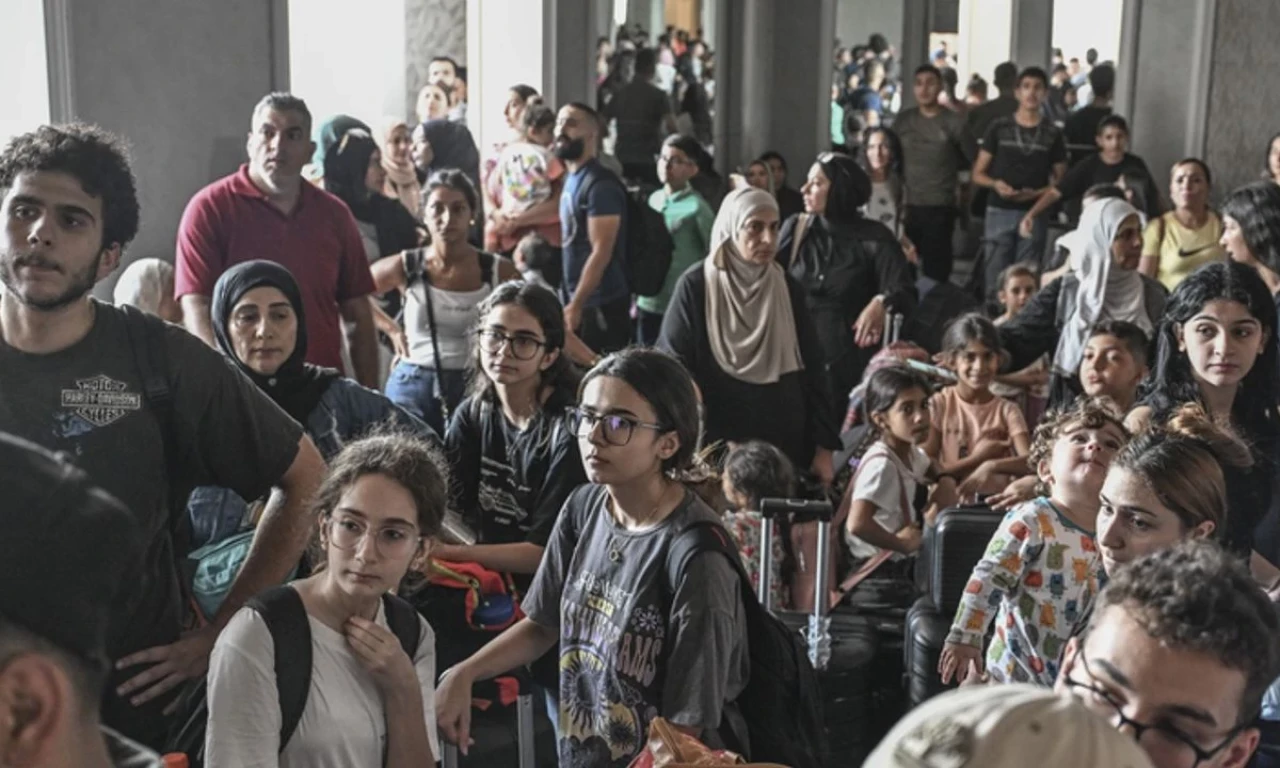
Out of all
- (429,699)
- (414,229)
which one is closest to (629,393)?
(429,699)

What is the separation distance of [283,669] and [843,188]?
5177 millimetres

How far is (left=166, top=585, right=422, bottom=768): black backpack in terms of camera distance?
107 inches

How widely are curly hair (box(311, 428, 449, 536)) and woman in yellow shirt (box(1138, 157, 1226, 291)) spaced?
20.5 feet

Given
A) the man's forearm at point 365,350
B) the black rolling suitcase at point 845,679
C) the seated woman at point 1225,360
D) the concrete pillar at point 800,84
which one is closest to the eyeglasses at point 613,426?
the black rolling suitcase at point 845,679

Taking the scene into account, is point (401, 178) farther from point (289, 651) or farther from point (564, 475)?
point (289, 651)

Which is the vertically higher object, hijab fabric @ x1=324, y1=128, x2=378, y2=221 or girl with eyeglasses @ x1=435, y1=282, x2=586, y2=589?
hijab fabric @ x1=324, y1=128, x2=378, y2=221

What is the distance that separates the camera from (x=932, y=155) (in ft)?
41.5

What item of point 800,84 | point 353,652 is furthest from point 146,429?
point 800,84

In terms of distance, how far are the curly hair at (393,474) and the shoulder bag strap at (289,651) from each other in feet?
0.79

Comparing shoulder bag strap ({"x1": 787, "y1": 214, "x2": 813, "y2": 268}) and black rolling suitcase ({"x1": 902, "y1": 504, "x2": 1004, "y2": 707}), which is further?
shoulder bag strap ({"x1": 787, "y1": 214, "x2": 813, "y2": 268})

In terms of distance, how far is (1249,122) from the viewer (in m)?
12.0

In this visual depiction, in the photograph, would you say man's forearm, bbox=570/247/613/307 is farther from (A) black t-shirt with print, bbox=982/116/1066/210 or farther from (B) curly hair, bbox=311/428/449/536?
(A) black t-shirt with print, bbox=982/116/1066/210

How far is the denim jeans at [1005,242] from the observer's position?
11461 mm

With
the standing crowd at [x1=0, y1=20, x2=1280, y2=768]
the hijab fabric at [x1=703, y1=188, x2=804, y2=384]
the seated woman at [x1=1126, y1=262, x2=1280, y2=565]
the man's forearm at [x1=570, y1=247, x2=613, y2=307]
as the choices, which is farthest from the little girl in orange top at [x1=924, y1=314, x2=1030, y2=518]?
the man's forearm at [x1=570, y1=247, x2=613, y2=307]
